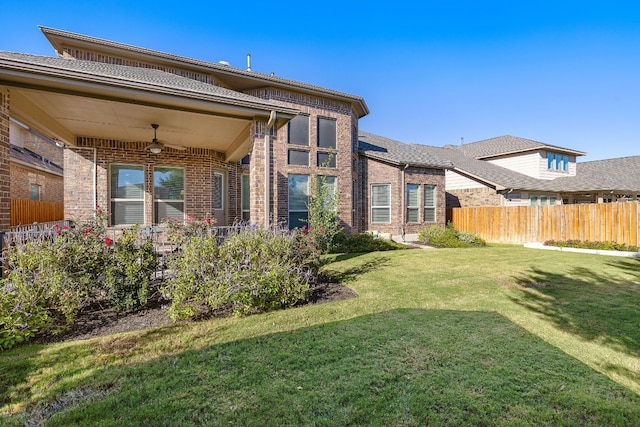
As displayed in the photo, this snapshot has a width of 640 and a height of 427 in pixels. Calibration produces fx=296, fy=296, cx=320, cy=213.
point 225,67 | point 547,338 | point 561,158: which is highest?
point 225,67

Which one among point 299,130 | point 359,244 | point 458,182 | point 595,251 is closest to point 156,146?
point 299,130

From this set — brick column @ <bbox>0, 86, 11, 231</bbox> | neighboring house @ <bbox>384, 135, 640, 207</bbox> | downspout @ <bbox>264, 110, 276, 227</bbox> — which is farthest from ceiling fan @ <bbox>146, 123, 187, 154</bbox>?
neighboring house @ <bbox>384, 135, 640, 207</bbox>

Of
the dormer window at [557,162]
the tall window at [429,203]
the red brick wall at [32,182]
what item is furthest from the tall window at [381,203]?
the red brick wall at [32,182]

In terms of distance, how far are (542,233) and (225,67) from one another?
1622cm

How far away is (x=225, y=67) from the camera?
11070 mm

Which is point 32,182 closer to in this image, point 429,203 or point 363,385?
point 363,385

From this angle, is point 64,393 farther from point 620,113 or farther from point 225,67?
point 620,113

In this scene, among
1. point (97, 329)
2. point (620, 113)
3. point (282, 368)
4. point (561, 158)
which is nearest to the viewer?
point (282, 368)

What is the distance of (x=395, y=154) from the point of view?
15.6 metres

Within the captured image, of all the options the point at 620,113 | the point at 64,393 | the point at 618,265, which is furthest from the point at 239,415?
the point at 620,113

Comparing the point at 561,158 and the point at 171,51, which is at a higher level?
the point at 171,51

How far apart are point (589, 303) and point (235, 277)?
235 inches

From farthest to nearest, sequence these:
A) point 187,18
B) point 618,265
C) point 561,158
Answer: point 561,158 → point 187,18 → point 618,265

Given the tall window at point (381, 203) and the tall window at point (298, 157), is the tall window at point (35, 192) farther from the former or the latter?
the tall window at point (381, 203)
